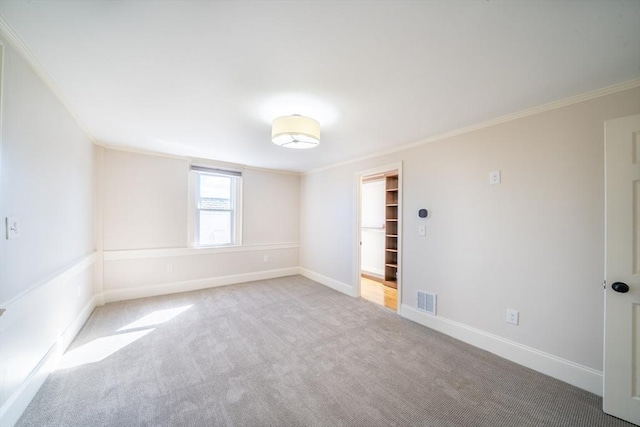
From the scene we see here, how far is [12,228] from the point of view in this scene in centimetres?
147

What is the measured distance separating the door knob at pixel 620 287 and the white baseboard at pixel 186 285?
15.3ft

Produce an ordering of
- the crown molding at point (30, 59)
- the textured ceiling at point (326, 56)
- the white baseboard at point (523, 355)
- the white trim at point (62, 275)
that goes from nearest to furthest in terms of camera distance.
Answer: the textured ceiling at point (326, 56)
the crown molding at point (30, 59)
the white trim at point (62, 275)
the white baseboard at point (523, 355)


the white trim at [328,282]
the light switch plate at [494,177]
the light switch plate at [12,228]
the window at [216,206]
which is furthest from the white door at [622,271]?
the window at [216,206]

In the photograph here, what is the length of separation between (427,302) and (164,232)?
4138 mm

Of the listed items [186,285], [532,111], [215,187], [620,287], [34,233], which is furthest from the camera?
[215,187]

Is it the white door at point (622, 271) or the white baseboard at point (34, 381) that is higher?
the white door at point (622, 271)

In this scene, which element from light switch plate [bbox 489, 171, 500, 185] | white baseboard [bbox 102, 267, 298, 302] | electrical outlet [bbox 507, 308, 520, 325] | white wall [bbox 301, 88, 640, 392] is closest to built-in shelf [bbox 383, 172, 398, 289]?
white wall [bbox 301, 88, 640, 392]

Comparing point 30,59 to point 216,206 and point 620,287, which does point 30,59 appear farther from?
point 620,287

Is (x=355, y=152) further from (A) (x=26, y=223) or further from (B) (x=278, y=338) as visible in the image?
(A) (x=26, y=223)

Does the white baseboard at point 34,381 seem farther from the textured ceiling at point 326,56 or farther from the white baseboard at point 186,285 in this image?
the textured ceiling at point 326,56

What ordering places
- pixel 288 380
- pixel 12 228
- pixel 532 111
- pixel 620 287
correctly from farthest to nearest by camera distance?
pixel 532 111
pixel 288 380
pixel 620 287
pixel 12 228

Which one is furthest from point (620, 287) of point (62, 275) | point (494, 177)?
point (62, 275)

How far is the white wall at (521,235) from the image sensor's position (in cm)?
190

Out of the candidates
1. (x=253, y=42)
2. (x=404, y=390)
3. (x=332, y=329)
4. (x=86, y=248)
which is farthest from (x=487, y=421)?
(x=86, y=248)
